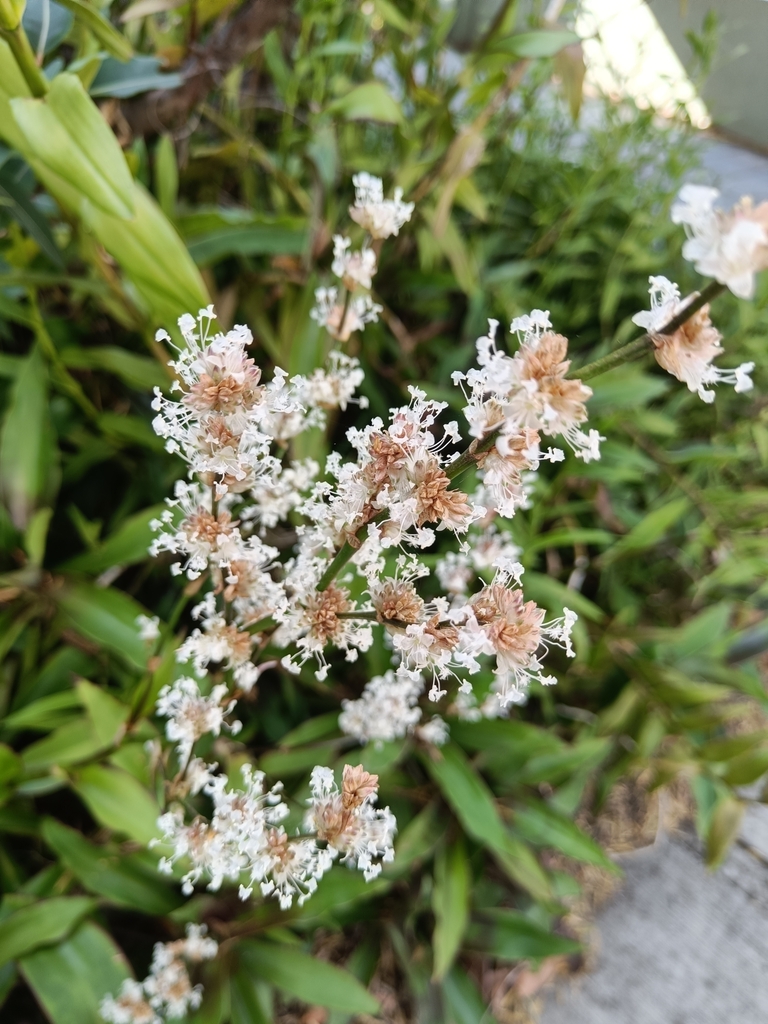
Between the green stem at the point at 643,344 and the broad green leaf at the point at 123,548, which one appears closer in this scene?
the green stem at the point at 643,344

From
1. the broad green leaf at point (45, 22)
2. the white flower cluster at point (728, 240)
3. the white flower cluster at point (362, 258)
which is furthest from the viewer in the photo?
the broad green leaf at point (45, 22)

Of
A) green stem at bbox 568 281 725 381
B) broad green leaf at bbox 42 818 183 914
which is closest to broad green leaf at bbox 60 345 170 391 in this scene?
broad green leaf at bbox 42 818 183 914

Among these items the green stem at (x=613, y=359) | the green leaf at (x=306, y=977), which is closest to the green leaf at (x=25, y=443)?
the green leaf at (x=306, y=977)

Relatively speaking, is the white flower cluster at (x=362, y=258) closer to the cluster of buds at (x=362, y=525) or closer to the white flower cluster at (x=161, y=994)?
the cluster of buds at (x=362, y=525)

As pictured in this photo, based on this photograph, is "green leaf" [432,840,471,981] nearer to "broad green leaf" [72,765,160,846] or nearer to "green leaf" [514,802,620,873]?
"green leaf" [514,802,620,873]

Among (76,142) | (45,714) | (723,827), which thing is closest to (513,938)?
(723,827)

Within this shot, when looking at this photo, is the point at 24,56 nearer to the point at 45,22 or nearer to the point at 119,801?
the point at 45,22
